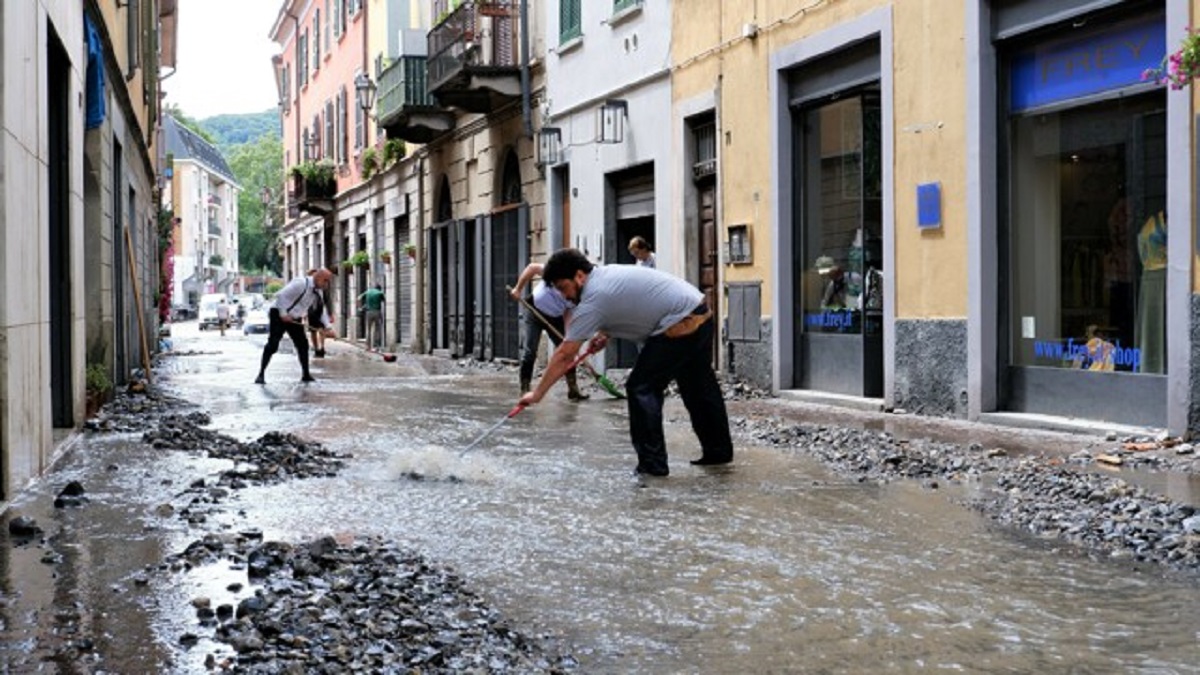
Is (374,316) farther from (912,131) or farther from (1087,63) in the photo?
(1087,63)

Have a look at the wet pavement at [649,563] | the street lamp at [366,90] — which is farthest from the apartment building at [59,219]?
the street lamp at [366,90]

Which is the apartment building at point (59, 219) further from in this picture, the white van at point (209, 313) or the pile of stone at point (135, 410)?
the white van at point (209, 313)

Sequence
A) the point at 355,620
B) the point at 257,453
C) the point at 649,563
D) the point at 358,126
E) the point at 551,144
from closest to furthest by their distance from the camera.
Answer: the point at 355,620 < the point at 649,563 < the point at 257,453 < the point at 551,144 < the point at 358,126

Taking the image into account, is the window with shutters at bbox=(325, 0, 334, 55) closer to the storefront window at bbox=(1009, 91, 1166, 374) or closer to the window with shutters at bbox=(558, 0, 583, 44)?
the window with shutters at bbox=(558, 0, 583, 44)

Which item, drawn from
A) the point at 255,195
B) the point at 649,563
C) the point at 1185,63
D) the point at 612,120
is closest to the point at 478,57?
the point at 612,120

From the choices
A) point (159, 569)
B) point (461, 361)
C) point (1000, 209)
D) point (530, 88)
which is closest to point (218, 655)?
point (159, 569)

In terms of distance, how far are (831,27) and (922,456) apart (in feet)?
20.3

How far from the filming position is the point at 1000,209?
1173cm

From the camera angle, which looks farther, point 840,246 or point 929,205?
point 840,246

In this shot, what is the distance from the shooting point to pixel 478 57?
2503 cm

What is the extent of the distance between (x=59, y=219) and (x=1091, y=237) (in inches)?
298

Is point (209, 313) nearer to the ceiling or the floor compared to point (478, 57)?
nearer to the floor

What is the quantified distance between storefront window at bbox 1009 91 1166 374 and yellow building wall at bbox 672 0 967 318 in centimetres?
55

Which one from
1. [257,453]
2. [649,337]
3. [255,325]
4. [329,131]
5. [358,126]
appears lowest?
[257,453]
